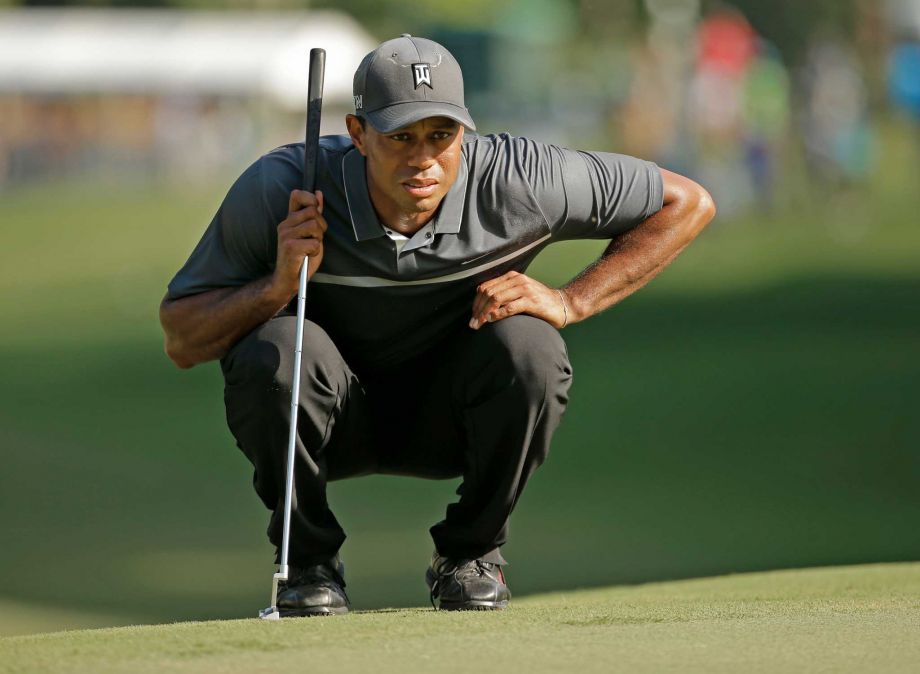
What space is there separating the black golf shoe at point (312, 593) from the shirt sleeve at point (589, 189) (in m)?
1.08

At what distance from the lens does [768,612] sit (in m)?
4.11

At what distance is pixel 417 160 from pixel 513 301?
0.43 meters

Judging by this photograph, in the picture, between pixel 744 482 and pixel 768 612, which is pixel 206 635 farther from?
pixel 744 482

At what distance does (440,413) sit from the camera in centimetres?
440

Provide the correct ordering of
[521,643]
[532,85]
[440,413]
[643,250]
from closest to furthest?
[521,643], [440,413], [643,250], [532,85]

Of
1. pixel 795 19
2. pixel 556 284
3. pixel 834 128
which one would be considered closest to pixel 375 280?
pixel 556 284

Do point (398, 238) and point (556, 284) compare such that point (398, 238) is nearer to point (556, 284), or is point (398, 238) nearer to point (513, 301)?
point (513, 301)

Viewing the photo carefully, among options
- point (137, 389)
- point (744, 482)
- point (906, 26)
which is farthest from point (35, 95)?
point (744, 482)

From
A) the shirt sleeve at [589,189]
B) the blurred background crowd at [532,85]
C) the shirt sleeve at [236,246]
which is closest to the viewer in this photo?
the shirt sleeve at [236,246]

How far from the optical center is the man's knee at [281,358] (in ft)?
13.3

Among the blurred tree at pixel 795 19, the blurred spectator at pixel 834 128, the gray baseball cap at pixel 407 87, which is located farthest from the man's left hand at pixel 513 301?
the blurred tree at pixel 795 19

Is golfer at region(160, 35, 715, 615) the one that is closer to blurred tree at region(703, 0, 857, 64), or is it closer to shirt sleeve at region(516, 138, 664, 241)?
shirt sleeve at region(516, 138, 664, 241)

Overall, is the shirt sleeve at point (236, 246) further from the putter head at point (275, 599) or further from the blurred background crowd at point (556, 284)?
the blurred background crowd at point (556, 284)

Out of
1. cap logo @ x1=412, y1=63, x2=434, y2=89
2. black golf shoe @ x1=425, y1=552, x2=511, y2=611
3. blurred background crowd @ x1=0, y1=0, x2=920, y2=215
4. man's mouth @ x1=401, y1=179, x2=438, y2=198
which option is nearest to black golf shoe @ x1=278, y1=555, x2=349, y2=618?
black golf shoe @ x1=425, y1=552, x2=511, y2=611
